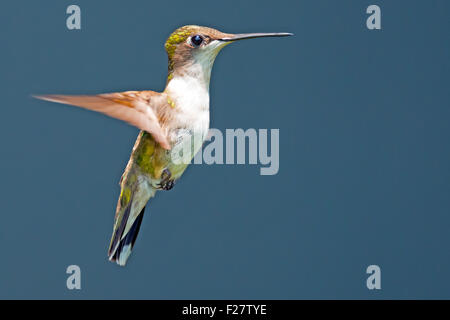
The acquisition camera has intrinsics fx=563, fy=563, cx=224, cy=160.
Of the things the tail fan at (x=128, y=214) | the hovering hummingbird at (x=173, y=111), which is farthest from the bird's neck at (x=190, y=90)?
the tail fan at (x=128, y=214)

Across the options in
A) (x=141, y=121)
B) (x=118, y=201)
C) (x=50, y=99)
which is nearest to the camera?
(x=50, y=99)

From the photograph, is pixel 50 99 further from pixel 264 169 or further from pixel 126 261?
pixel 264 169

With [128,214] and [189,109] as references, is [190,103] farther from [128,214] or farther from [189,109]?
[128,214]

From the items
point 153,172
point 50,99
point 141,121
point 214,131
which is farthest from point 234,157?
point 50,99

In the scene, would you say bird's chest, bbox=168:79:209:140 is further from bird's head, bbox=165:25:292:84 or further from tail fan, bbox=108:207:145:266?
tail fan, bbox=108:207:145:266

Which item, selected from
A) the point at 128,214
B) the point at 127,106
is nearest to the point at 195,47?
the point at 127,106

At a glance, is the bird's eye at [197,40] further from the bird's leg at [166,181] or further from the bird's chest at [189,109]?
the bird's leg at [166,181]
